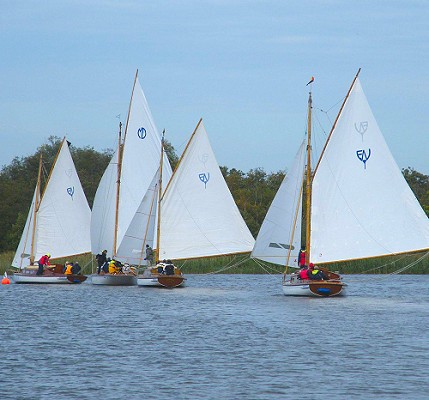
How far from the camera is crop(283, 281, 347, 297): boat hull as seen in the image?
52.6 metres

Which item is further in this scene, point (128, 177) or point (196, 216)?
point (128, 177)

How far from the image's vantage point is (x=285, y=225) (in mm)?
54500

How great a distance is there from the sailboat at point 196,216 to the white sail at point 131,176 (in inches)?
350

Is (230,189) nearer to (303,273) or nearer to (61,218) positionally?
(61,218)

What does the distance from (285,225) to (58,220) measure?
1007 inches

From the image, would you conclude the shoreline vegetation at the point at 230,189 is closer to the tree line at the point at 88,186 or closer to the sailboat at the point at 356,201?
the tree line at the point at 88,186

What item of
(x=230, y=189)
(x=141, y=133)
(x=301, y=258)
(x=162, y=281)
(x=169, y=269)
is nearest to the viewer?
(x=301, y=258)

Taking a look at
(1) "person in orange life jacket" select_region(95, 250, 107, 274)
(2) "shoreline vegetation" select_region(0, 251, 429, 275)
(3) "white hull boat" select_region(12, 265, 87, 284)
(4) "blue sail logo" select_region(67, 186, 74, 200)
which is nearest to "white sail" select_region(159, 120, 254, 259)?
(1) "person in orange life jacket" select_region(95, 250, 107, 274)

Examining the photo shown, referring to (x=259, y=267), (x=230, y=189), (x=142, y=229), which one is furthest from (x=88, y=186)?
(x=142, y=229)

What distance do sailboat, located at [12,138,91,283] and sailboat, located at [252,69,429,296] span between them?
26.6 meters

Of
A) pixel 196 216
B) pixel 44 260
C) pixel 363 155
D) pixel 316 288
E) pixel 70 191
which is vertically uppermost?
pixel 70 191

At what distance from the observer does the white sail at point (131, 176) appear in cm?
7325

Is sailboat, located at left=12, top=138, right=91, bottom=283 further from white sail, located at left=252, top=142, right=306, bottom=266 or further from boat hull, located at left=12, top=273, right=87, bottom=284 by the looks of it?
white sail, located at left=252, top=142, right=306, bottom=266

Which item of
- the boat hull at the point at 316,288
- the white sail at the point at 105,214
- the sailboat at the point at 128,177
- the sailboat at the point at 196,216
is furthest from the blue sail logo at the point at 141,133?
the boat hull at the point at 316,288
